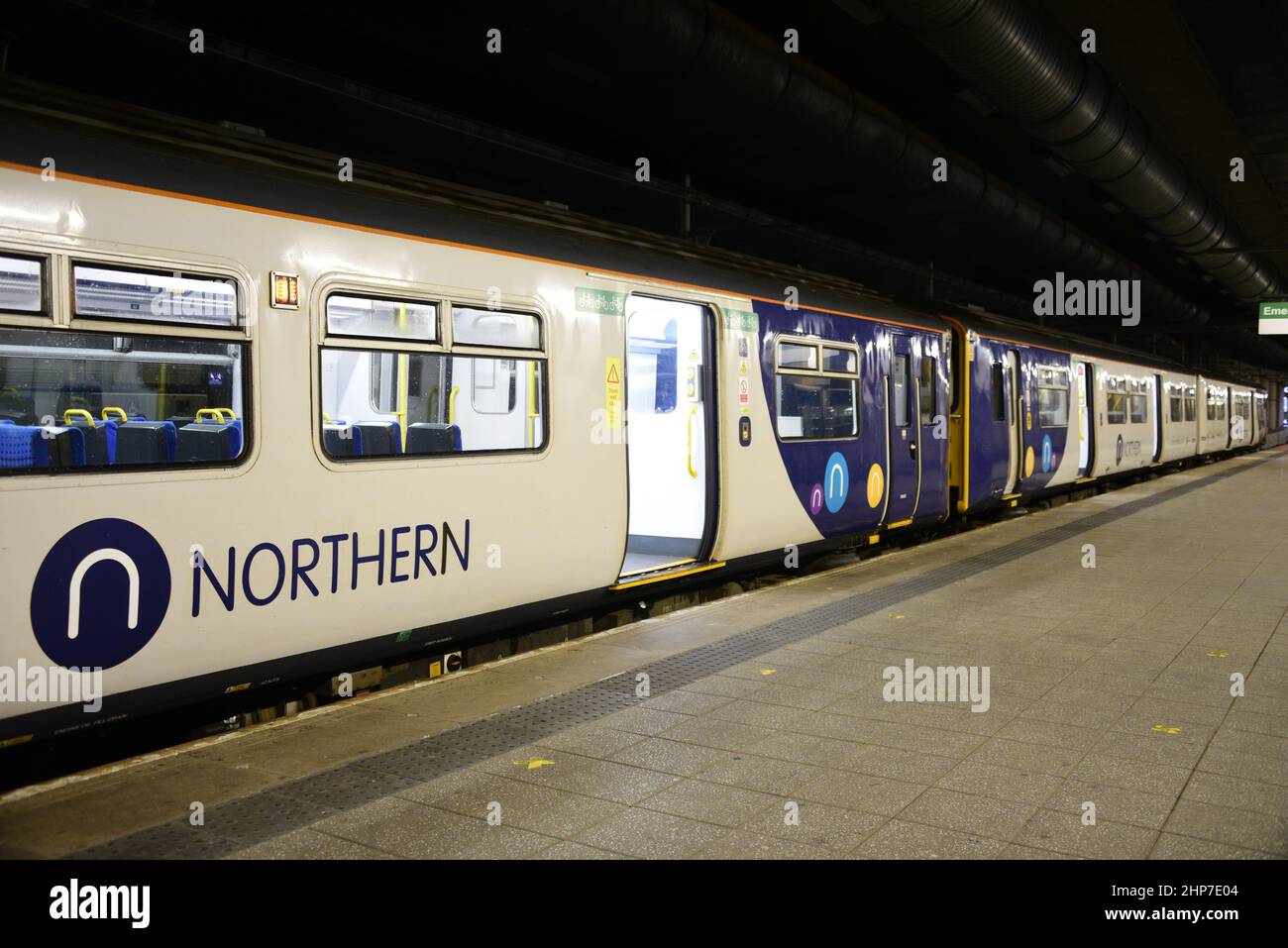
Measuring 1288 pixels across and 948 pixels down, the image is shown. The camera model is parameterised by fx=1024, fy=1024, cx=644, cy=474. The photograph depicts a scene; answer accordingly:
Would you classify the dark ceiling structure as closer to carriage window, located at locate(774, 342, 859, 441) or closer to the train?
the train

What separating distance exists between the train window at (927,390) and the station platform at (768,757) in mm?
3904

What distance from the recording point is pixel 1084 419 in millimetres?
17578

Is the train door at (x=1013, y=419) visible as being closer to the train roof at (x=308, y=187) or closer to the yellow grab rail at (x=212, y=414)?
the train roof at (x=308, y=187)

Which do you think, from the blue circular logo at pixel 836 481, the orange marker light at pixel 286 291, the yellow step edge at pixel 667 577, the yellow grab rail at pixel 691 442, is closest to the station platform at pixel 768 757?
the yellow step edge at pixel 667 577

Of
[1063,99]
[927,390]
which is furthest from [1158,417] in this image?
[1063,99]

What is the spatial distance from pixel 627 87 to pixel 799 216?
780 cm

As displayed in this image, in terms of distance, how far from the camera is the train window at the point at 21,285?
3.79 meters

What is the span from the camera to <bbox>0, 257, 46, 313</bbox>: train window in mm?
3789

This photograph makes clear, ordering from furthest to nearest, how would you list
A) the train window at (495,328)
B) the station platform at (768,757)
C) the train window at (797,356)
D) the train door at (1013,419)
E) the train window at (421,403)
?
the train door at (1013,419)
the train window at (797,356)
the train window at (495,328)
the train window at (421,403)
the station platform at (768,757)

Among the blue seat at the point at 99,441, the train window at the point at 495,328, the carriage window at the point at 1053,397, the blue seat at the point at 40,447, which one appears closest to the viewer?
the blue seat at the point at 40,447

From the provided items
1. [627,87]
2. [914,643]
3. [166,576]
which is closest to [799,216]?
[627,87]

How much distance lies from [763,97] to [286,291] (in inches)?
215

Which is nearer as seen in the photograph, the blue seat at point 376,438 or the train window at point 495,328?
the blue seat at point 376,438

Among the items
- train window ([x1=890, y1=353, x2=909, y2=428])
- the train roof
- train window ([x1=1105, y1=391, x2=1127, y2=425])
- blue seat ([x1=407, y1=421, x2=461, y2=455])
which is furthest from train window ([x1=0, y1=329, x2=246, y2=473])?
train window ([x1=1105, y1=391, x2=1127, y2=425])
